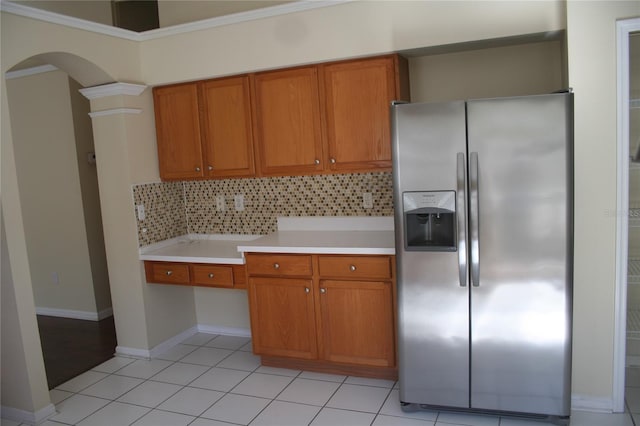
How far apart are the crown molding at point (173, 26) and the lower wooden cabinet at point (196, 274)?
5.57 feet

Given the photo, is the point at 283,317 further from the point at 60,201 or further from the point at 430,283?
the point at 60,201

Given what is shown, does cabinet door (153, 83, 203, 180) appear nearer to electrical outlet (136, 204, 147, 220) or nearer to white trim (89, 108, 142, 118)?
white trim (89, 108, 142, 118)

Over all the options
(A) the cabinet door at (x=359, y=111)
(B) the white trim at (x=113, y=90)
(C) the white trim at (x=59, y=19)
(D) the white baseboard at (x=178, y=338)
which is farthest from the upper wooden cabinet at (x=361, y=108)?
(D) the white baseboard at (x=178, y=338)

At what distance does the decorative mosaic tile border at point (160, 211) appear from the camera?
387cm

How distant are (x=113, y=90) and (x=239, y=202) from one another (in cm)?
125

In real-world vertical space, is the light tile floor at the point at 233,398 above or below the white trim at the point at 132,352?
below

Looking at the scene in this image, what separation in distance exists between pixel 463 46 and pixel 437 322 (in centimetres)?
169

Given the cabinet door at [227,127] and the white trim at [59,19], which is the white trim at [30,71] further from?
the cabinet door at [227,127]

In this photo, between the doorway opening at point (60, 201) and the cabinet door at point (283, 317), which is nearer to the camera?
the cabinet door at point (283, 317)

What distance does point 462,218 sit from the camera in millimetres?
2578

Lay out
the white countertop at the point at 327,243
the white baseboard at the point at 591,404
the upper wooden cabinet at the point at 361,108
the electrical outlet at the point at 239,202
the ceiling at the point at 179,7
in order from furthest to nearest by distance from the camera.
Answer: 1. the electrical outlet at the point at 239,202
2. the ceiling at the point at 179,7
3. the upper wooden cabinet at the point at 361,108
4. the white countertop at the point at 327,243
5. the white baseboard at the point at 591,404

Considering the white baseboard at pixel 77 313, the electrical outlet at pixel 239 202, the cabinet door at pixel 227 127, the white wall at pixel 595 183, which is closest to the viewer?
the white wall at pixel 595 183

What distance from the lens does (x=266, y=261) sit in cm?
339

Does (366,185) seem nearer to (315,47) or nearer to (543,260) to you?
(315,47)
